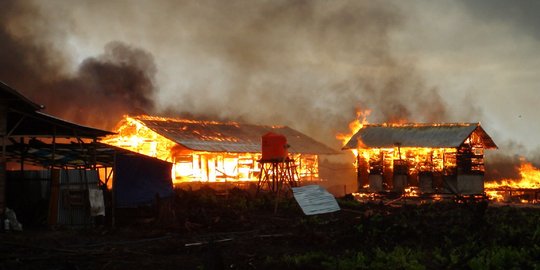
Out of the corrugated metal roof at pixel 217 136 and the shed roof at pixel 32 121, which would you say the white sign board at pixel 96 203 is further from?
the corrugated metal roof at pixel 217 136

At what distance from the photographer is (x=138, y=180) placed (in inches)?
950

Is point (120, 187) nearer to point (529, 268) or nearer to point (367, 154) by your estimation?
point (529, 268)

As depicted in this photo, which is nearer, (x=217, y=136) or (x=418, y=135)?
(x=418, y=135)

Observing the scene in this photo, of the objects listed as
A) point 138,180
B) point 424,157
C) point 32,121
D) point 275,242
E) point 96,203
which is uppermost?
point 32,121

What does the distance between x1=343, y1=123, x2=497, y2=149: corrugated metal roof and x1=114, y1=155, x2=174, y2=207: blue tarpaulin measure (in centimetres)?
1923

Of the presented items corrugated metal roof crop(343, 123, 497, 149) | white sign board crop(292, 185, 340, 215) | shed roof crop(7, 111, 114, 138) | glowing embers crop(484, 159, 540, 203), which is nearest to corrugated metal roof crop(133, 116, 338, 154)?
corrugated metal roof crop(343, 123, 497, 149)

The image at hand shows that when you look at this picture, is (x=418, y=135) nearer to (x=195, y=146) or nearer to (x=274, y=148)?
(x=274, y=148)

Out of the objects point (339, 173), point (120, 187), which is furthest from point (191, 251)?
point (339, 173)

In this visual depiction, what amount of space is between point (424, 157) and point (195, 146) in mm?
15285

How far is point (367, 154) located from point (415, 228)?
79.2ft

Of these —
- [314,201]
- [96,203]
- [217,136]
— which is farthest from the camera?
[217,136]

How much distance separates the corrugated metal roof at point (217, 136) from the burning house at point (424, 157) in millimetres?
8142

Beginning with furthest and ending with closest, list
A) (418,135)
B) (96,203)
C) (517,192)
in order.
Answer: (517,192)
(418,135)
(96,203)

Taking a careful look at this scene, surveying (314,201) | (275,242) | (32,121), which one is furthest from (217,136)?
(275,242)
